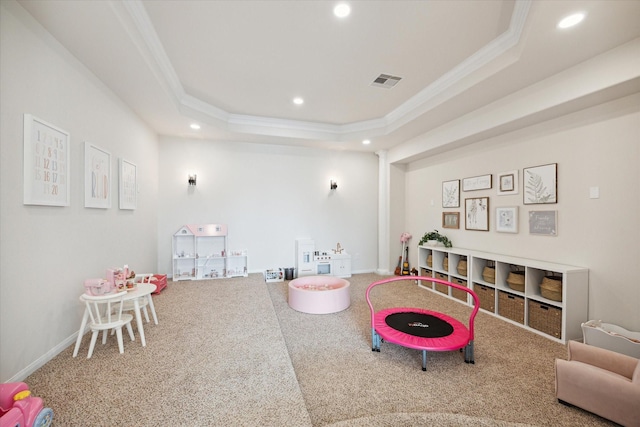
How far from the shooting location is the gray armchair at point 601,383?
69.4 inches

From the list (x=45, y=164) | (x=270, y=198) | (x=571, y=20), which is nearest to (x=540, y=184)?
(x=571, y=20)

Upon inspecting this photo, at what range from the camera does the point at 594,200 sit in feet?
10.2

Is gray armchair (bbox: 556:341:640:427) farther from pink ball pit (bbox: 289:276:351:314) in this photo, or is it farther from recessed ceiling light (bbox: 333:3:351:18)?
recessed ceiling light (bbox: 333:3:351:18)

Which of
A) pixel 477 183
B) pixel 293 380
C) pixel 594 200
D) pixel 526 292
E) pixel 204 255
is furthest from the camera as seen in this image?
pixel 204 255

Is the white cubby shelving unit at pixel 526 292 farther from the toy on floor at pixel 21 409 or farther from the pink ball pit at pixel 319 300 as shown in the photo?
the toy on floor at pixel 21 409

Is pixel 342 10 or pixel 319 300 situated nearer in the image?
pixel 342 10

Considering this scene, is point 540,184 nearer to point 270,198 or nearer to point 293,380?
point 293,380

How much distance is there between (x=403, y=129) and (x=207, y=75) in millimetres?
3242

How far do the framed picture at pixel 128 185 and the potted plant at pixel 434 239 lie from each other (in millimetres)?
5009

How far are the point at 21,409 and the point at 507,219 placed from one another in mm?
5079

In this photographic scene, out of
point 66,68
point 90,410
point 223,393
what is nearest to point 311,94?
point 66,68

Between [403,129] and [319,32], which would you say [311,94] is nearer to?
[319,32]

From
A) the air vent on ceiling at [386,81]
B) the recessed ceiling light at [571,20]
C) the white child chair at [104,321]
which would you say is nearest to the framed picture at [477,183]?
the air vent on ceiling at [386,81]

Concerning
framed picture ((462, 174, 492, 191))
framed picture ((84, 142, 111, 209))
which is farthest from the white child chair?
framed picture ((462, 174, 492, 191))
